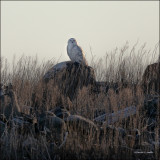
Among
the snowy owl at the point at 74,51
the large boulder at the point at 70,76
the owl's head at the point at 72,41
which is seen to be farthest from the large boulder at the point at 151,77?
the owl's head at the point at 72,41

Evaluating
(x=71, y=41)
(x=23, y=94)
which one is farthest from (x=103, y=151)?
(x=71, y=41)

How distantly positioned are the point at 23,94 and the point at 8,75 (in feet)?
6.92

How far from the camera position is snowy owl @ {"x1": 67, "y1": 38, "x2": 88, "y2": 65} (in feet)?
42.5

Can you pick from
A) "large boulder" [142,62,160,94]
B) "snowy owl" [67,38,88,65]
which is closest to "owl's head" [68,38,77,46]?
"snowy owl" [67,38,88,65]

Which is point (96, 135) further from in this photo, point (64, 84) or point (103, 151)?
point (64, 84)

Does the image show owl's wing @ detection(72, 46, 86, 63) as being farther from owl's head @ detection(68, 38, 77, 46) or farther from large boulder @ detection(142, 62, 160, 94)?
large boulder @ detection(142, 62, 160, 94)

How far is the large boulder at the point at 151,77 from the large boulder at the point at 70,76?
123 centimetres

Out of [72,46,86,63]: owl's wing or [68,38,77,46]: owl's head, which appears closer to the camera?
[72,46,86,63]: owl's wing

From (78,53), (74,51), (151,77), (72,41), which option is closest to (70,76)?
(151,77)

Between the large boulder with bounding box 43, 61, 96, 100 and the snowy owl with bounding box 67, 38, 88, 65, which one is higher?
the snowy owl with bounding box 67, 38, 88, 65

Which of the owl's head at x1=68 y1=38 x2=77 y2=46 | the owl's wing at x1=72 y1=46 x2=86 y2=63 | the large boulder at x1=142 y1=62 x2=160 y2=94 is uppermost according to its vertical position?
the owl's head at x1=68 y1=38 x2=77 y2=46

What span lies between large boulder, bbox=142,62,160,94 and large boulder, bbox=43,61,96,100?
1.23m

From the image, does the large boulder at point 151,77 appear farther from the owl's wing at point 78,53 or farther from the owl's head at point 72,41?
the owl's head at point 72,41

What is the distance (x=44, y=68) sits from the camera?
11.4 m
